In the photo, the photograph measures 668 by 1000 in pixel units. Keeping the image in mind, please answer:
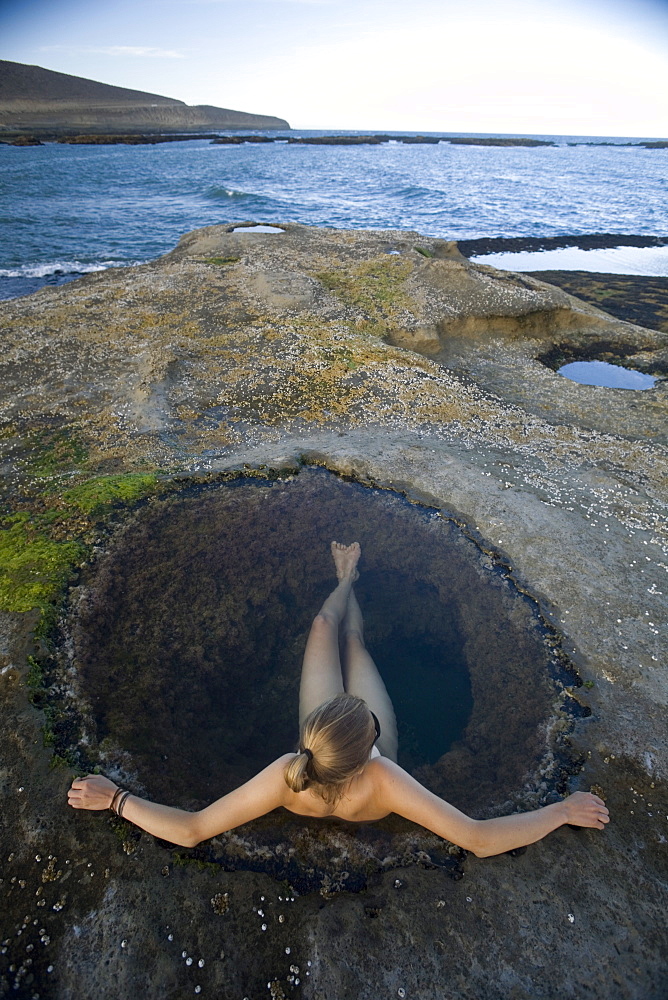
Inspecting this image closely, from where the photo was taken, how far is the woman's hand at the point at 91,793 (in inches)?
124

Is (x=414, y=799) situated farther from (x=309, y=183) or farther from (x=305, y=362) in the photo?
(x=309, y=183)

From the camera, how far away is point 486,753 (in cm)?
377

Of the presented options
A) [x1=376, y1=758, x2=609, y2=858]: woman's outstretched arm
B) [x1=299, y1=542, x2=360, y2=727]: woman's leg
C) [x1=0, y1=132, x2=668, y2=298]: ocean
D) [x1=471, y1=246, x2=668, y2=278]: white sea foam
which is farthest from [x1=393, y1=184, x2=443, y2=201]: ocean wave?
[x1=376, y1=758, x2=609, y2=858]: woman's outstretched arm

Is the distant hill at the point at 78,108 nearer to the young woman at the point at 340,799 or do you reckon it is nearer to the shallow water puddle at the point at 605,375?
the shallow water puddle at the point at 605,375

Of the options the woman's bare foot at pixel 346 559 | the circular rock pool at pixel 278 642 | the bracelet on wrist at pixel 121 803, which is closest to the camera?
the bracelet on wrist at pixel 121 803

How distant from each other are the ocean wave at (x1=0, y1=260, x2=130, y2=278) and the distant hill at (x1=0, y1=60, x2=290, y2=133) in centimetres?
8616

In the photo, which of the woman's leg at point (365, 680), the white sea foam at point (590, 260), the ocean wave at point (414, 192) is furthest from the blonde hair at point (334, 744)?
the ocean wave at point (414, 192)

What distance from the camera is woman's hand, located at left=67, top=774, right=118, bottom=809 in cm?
315

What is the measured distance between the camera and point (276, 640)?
455 cm

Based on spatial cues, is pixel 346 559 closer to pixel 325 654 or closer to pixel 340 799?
pixel 325 654

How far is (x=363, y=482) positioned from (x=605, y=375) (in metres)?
6.32

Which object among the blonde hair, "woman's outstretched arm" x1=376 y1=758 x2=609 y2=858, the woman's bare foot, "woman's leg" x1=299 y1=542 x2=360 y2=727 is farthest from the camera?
the woman's bare foot

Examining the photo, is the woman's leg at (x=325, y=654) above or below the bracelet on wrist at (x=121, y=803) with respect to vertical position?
above

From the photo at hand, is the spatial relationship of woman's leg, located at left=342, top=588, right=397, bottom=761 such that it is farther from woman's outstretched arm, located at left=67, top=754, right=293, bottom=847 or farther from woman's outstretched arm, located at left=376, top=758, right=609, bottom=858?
woman's outstretched arm, located at left=67, top=754, right=293, bottom=847
